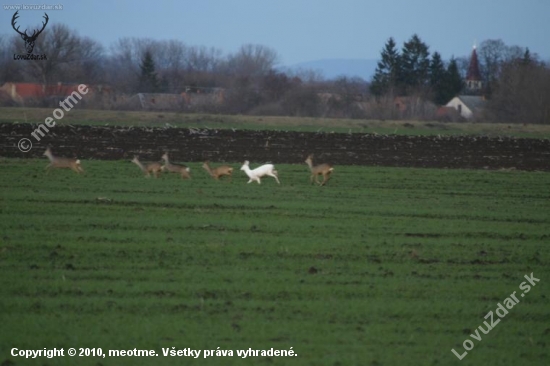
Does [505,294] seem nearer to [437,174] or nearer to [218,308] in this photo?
[218,308]

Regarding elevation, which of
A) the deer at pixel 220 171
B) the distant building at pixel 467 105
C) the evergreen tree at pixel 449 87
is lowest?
the deer at pixel 220 171

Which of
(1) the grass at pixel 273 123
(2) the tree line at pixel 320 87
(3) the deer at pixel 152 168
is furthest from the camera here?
(2) the tree line at pixel 320 87

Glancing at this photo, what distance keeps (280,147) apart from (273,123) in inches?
956

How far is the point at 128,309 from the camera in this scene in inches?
444

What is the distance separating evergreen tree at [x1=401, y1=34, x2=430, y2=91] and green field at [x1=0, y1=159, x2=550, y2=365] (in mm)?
81557

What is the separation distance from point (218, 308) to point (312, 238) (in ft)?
17.7

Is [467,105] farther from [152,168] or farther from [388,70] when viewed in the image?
[152,168]

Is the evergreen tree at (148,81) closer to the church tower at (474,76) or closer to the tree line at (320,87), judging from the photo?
the tree line at (320,87)

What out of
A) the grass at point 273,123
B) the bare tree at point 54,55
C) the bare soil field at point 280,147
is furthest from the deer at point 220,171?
the bare tree at point 54,55

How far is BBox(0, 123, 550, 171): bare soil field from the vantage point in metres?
33.5

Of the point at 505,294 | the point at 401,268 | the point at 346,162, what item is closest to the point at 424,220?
the point at 401,268

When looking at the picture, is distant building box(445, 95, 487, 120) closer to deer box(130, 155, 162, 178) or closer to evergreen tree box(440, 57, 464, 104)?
evergreen tree box(440, 57, 464, 104)

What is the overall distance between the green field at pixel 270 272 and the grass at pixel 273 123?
33.1 m

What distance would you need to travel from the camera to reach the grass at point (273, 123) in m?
56.8
